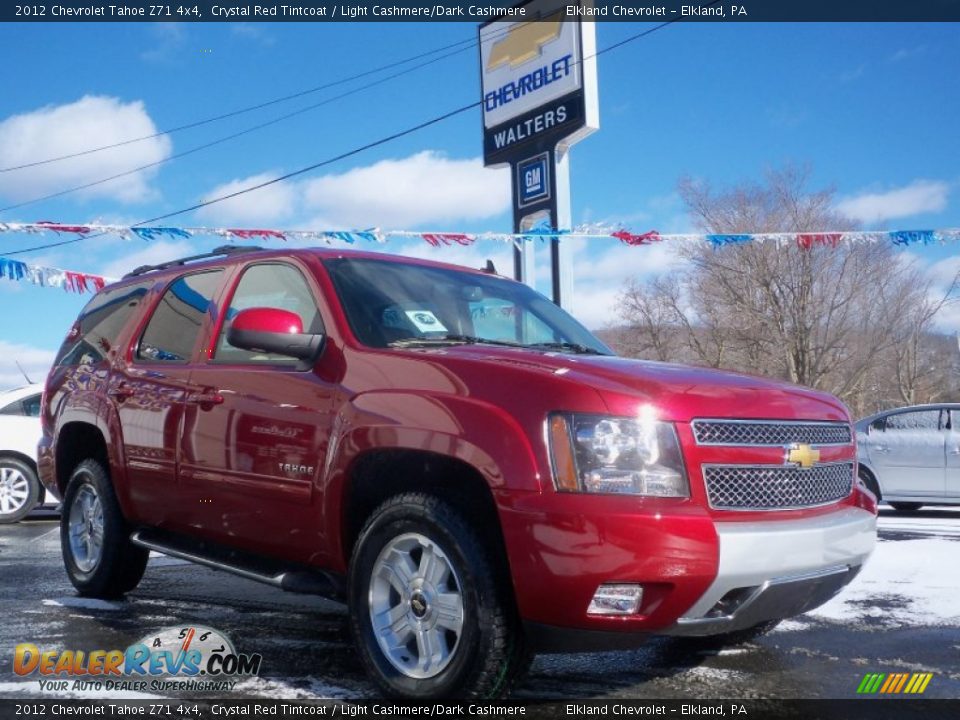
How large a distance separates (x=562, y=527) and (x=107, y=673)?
2239mm

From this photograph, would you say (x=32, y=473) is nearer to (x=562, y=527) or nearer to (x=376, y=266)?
(x=376, y=266)

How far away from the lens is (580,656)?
14.4 ft

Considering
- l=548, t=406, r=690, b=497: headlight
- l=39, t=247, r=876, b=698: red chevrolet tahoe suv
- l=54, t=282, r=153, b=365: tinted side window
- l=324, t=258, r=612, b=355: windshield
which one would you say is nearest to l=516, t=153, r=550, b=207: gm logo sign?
l=54, t=282, r=153, b=365: tinted side window

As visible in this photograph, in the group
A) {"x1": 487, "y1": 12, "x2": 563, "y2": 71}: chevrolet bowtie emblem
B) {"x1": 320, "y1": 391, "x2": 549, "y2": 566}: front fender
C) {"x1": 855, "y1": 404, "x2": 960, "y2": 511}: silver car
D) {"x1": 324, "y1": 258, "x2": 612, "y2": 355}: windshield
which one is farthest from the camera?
{"x1": 487, "y1": 12, "x2": 563, "y2": 71}: chevrolet bowtie emblem

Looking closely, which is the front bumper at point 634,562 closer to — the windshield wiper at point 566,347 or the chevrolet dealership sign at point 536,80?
→ the windshield wiper at point 566,347

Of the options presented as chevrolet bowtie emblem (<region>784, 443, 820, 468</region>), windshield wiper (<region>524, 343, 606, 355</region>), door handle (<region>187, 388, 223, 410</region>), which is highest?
windshield wiper (<region>524, 343, 606, 355</region>)

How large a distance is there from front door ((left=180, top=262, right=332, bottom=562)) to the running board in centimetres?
7

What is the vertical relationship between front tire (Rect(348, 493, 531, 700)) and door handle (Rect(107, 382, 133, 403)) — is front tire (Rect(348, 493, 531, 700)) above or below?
below

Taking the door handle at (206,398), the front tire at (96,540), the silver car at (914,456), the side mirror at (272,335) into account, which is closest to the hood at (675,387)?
the side mirror at (272,335)

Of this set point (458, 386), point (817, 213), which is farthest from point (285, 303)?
point (817, 213)

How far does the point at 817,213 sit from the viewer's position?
35000 millimetres

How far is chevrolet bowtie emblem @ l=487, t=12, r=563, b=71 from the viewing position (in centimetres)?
1870

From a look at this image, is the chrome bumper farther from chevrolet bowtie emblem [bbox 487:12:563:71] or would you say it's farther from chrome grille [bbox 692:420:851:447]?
chevrolet bowtie emblem [bbox 487:12:563:71]

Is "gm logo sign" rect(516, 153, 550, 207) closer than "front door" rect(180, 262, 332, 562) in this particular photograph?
No
